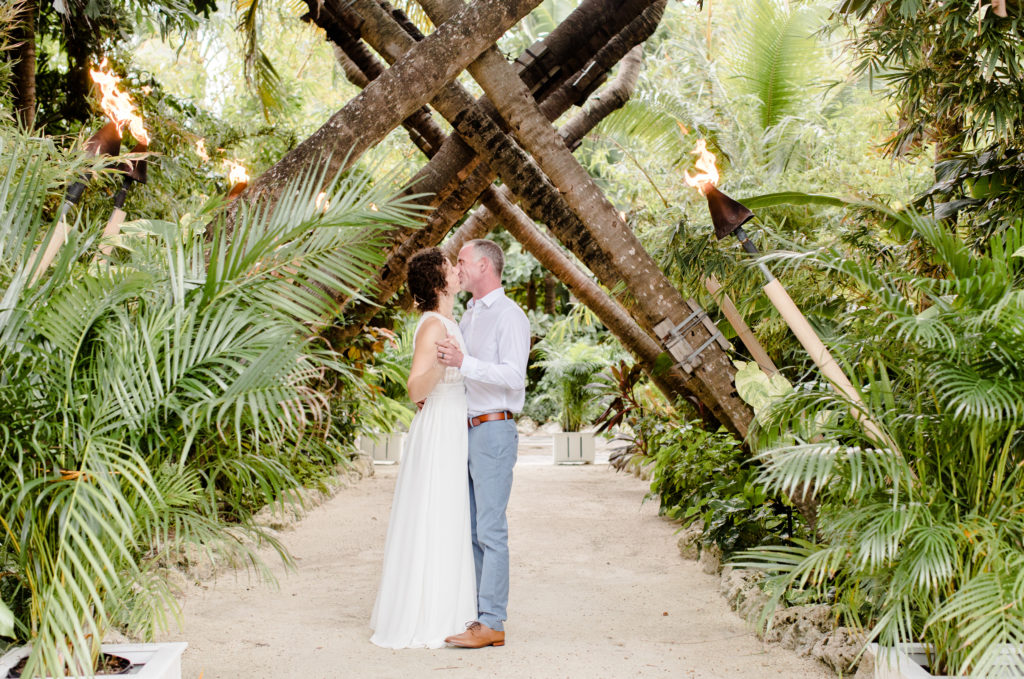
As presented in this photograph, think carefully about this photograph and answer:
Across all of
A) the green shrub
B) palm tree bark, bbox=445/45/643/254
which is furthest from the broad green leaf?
palm tree bark, bbox=445/45/643/254

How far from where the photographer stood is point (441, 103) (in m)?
5.24

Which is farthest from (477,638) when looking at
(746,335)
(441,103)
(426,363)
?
(441,103)

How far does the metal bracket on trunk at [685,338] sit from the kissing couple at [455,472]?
113 cm

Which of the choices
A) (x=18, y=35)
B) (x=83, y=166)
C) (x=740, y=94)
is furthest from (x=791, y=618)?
(x=740, y=94)

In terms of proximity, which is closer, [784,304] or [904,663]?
[904,663]

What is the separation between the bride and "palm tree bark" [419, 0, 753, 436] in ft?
4.05

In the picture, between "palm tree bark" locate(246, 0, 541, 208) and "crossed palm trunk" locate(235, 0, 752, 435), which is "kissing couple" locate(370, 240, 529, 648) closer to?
"crossed palm trunk" locate(235, 0, 752, 435)

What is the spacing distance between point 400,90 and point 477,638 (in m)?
2.70

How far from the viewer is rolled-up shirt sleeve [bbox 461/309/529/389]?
3480 millimetres

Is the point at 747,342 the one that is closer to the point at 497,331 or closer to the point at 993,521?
the point at 497,331

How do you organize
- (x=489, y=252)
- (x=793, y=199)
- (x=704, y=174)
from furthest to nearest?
(x=793, y=199), (x=489, y=252), (x=704, y=174)

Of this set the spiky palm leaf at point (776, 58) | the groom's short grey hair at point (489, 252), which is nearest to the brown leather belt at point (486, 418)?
the groom's short grey hair at point (489, 252)

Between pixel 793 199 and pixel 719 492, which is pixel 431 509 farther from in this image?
pixel 793 199

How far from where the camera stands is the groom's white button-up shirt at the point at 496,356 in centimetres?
351
